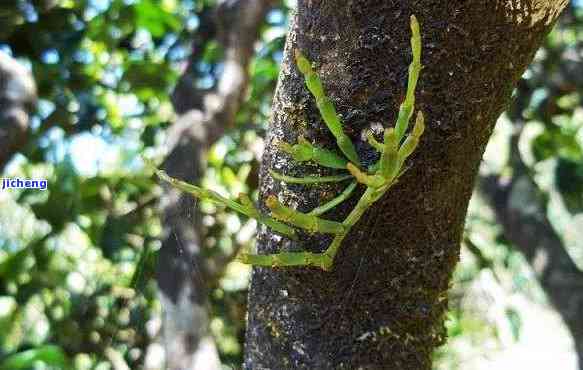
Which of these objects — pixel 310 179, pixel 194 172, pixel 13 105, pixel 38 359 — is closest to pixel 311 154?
pixel 310 179

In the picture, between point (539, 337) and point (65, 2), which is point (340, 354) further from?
point (539, 337)

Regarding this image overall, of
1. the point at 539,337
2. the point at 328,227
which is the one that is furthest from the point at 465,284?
the point at 539,337

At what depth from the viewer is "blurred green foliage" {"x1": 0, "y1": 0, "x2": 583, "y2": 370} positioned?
121 centimetres

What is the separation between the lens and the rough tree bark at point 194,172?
0.62 meters

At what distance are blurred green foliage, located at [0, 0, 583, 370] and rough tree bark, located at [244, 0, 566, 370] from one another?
2.11ft

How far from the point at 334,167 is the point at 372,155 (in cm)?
3

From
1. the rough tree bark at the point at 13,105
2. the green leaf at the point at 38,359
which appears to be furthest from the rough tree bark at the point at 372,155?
the green leaf at the point at 38,359

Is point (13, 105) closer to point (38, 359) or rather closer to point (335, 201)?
point (38, 359)

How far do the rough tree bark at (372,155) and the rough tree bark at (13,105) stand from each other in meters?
0.55

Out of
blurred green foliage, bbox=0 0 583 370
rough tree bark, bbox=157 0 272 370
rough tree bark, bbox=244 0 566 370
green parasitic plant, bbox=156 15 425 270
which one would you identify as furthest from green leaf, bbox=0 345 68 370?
green parasitic plant, bbox=156 15 425 270

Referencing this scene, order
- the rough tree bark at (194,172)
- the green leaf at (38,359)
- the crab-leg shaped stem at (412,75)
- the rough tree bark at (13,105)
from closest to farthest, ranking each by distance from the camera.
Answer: the crab-leg shaped stem at (412,75), the rough tree bark at (194,172), the rough tree bark at (13,105), the green leaf at (38,359)

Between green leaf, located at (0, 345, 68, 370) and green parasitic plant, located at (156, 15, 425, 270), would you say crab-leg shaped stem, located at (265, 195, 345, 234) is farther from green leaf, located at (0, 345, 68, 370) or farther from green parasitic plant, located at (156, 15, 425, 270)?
green leaf, located at (0, 345, 68, 370)

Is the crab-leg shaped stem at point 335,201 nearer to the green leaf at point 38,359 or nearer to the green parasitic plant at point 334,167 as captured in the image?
the green parasitic plant at point 334,167

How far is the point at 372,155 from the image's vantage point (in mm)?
401
